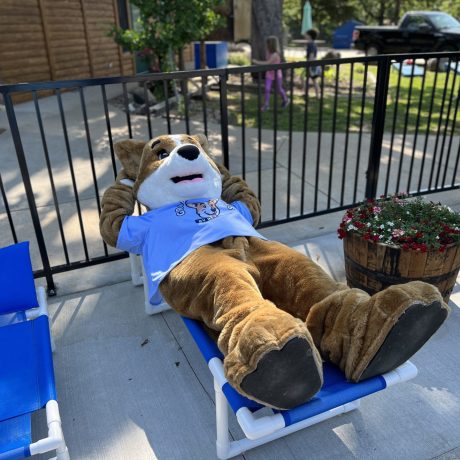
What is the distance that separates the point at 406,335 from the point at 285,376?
488 mm

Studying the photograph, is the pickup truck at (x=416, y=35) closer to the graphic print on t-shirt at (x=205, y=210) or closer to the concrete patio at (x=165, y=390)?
the concrete patio at (x=165, y=390)

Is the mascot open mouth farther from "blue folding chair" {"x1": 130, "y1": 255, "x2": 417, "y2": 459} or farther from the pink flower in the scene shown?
the pink flower

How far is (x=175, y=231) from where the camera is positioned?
7.73 feet

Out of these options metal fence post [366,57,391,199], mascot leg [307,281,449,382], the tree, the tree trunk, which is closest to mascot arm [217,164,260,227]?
mascot leg [307,281,449,382]

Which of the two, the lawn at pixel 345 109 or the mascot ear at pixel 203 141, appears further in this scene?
the lawn at pixel 345 109

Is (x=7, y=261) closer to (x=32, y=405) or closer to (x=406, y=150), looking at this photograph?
(x=32, y=405)

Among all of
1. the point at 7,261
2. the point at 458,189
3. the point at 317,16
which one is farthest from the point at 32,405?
the point at 317,16

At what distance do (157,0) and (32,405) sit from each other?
8.22m

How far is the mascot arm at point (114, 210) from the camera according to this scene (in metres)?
2.56

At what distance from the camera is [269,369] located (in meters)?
1.48

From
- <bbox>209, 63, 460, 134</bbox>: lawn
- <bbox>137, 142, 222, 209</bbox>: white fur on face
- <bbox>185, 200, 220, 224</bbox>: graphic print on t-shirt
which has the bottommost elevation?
<bbox>209, 63, 460, 134</bbox>: lawn

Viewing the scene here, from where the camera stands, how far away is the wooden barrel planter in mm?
2589

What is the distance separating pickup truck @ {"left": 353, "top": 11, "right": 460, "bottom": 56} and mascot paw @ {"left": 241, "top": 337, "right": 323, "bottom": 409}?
52.5 ft

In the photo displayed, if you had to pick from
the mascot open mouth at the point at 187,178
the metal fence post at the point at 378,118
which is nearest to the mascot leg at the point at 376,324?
the mascot open mouth at the point at 187,178
